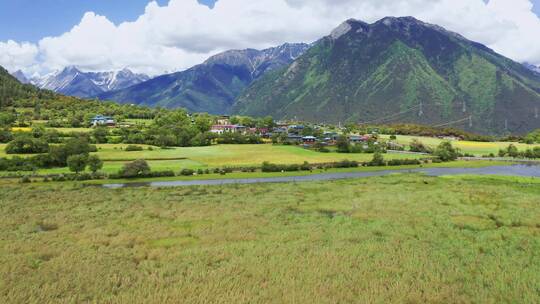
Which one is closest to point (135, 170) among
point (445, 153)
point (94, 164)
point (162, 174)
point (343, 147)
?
point (162, 174)

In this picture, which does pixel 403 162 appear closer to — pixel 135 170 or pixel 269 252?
pixel 135 170

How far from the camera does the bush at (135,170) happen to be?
3354 inches

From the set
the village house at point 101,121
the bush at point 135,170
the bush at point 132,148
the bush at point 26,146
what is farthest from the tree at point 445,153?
the village house at point 101,121

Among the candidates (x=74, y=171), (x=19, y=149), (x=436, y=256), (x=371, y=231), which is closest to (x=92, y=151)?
(x=19, y=149)

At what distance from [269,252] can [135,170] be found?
68.4 meters

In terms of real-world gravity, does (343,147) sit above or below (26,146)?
below

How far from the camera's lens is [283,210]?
4362cm

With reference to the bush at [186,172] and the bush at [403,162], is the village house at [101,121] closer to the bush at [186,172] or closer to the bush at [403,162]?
the bush at [186,172]

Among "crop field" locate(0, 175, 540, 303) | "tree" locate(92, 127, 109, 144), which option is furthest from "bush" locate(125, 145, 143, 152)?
"crop field" locate(0, 175, 540, 303)

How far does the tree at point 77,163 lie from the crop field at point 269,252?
36.5m

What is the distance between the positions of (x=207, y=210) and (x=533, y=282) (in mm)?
31198

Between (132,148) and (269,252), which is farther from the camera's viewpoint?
(132,148)

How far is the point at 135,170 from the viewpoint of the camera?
3388 inches

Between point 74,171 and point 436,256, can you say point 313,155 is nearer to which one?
point 74,171
